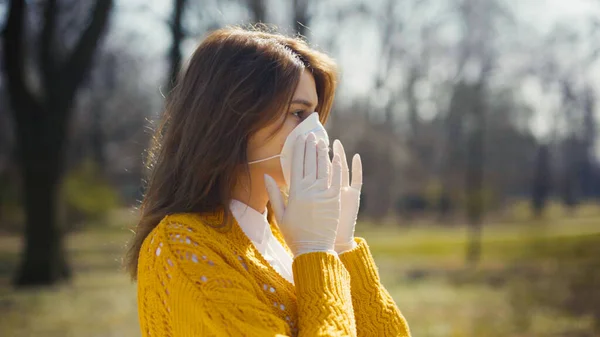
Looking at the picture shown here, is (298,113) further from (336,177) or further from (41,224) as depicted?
(41,224)

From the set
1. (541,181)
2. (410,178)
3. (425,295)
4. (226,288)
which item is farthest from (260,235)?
(410,178)

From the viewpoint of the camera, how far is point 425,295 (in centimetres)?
835

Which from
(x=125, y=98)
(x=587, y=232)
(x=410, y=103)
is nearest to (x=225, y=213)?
(x=587, y=232)

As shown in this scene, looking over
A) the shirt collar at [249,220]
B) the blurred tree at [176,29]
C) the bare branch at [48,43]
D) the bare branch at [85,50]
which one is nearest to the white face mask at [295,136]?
the shirt collar at [249,220]

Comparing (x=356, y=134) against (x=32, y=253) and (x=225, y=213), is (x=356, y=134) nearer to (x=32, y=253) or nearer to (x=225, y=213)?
(x=32, y=253)

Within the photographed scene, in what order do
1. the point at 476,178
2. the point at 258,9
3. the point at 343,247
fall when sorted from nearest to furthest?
the point at 343,247 → the point at 258,9 → the point at 476,178

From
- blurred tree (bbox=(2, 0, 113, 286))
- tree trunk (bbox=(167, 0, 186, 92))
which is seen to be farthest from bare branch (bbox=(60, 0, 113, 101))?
tree trunk (bbox=(167, 0, 186, 92))

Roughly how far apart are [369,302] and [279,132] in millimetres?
541

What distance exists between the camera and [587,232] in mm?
7172

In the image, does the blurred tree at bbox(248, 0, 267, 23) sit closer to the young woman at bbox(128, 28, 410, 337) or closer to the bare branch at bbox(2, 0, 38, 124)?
the bare branch at bbox(2, 0, 38, 124)

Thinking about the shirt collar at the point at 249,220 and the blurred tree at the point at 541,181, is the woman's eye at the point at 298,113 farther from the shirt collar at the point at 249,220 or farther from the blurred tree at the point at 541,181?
the blurred tree at the point at 541,181

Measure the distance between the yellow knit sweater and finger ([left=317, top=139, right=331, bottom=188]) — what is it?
189 mm

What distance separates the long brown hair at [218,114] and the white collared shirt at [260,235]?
43mm

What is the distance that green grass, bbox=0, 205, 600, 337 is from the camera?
6.32 m
